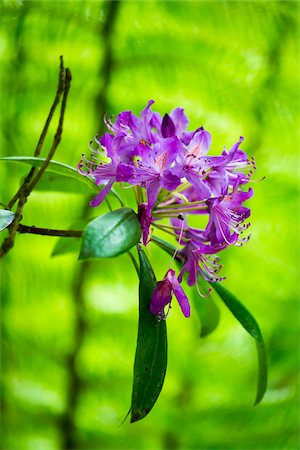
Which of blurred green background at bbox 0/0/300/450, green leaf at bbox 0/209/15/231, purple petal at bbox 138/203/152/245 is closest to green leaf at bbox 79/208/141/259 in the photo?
purple petal at bbox 138/203/152/245

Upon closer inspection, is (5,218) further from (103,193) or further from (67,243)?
(67,243)

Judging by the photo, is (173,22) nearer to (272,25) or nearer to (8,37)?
(272,25)

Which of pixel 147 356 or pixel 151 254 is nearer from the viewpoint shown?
pixel 147 356

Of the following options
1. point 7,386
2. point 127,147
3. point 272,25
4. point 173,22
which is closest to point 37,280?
point 7,386

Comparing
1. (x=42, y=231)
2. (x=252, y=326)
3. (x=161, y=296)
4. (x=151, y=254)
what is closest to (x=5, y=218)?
(x=42, y=231)

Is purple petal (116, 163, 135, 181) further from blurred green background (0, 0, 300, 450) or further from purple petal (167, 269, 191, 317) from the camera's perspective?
blurred green background (0, 0, 300, 450)
